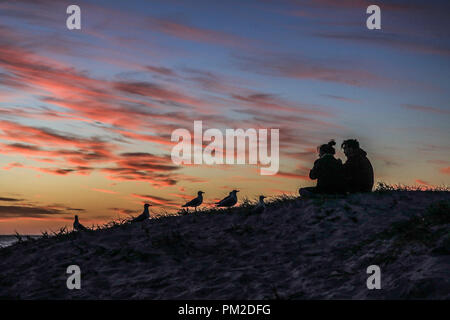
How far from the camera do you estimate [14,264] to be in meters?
17.0

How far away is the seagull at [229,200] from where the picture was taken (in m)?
17.8

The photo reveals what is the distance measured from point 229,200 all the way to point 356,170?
429cm

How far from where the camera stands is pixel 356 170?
17672 millimetres

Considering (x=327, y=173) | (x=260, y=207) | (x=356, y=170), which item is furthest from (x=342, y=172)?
(x=260, y=207)

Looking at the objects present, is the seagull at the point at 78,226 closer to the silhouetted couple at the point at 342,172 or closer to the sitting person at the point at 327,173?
the silhouetted couple at the point at 342,172

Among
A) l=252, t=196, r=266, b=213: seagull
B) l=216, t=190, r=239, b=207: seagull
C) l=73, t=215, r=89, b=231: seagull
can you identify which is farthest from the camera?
l=73, t=215, r=89, b=231: seagull

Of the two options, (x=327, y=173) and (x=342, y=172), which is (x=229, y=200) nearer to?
(x=327, y=173)

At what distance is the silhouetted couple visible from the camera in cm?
1716

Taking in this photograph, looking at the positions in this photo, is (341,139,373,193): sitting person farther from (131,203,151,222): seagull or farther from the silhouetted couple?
(131,203,151,222): seagull

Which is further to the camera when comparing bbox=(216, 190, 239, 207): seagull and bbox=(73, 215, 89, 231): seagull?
bbox=(73, 215, 89, 231): seagull

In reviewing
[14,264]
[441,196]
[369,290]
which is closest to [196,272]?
[369,290]

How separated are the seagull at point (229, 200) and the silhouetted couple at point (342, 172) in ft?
7.25

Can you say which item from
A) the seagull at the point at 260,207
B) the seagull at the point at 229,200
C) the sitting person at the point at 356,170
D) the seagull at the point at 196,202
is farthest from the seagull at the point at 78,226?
the sitting person at the point at 356,170

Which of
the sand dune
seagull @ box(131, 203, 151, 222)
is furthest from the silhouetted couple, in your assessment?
seagull @ box(131, 203, 151, 222)
